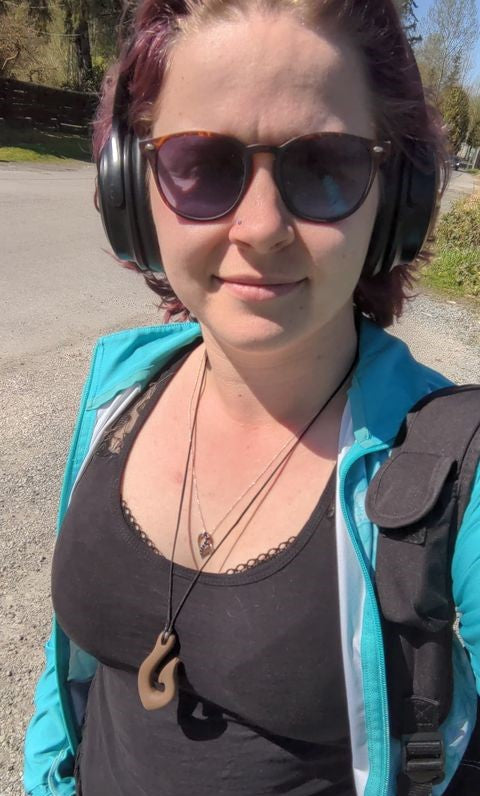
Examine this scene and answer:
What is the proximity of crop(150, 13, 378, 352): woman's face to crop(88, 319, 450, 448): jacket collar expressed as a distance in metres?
0.18

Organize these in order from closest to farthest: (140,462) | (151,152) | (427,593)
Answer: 1. (427,593)
2. (151,152)
3. (140,462)

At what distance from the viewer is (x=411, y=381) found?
1.27 meters

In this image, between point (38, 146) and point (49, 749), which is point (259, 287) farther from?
point (38, 146)

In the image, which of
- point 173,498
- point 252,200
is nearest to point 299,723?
point 173,498

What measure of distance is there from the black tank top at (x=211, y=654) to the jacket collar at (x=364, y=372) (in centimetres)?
15

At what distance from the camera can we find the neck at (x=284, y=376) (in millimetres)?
1282

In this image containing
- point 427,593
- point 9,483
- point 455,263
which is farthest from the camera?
point 455,263

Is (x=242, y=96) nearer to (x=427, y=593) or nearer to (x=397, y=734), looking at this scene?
(x=427, y=593)

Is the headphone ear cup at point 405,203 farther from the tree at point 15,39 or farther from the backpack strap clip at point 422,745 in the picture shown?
the tree at point 15,39

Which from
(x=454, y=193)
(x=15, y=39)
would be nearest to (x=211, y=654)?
(x=15, y=39)

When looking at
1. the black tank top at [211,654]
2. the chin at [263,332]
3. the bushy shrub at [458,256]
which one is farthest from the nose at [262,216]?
the bushy shrub at [458,256]

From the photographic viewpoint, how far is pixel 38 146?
1888 cm

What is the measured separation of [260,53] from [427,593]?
0.90 metres

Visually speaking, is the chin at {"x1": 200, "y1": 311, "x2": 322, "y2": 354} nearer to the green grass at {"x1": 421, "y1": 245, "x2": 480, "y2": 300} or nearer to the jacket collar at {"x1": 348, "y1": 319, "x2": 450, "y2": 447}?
the jacket collar at {"x1": 348, "y1": 319, "x2": 450, "y2": 447}
